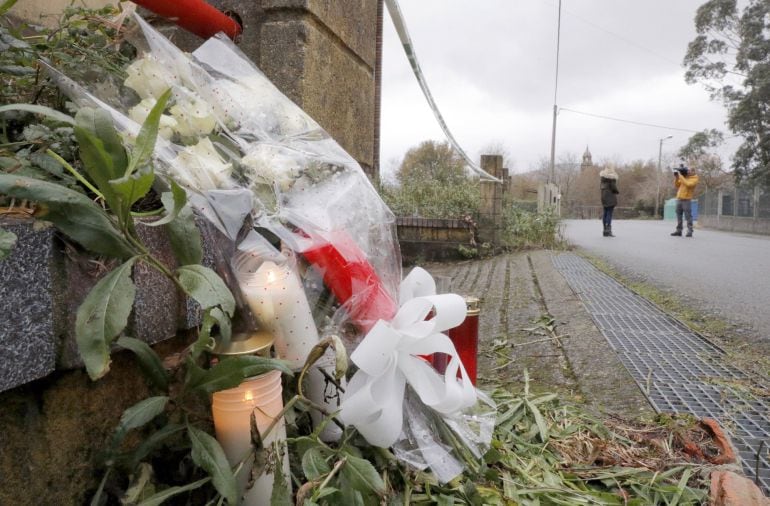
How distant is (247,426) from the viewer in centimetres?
86

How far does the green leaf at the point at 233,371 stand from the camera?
0.76 meters

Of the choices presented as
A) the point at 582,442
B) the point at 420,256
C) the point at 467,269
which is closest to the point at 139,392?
the point at 582,442

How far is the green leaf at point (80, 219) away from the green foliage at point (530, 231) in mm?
7576

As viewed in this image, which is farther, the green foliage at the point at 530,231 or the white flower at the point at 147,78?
the green foliage at the point at 530,231

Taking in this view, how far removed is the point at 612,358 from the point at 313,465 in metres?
1.81

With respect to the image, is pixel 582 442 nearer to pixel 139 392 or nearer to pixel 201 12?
pixel 139 392

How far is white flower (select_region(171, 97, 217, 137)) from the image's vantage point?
3.61ft

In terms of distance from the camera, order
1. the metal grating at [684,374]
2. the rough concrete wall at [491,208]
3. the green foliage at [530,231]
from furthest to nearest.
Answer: the green foliage at [530,231] → the rough concrete wall at [491,208] → the metal grating at [684,374]

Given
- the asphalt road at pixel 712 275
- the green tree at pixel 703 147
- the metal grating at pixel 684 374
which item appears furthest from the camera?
the green tree at pixel 703 147

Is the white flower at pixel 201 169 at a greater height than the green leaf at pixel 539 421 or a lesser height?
greater

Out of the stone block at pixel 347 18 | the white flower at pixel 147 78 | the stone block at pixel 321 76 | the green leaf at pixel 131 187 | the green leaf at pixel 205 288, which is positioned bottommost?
the green leaf at pixel 205 288

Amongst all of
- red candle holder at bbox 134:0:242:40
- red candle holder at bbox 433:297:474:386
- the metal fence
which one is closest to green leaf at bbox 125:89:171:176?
red candle holder at bbox 134:0:242:40

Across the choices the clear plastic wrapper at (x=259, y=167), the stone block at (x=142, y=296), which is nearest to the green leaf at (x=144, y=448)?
the stone block at (x=142, y=296)

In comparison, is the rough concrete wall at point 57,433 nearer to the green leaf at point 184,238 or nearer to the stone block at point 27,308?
the stone block at point 27,308
